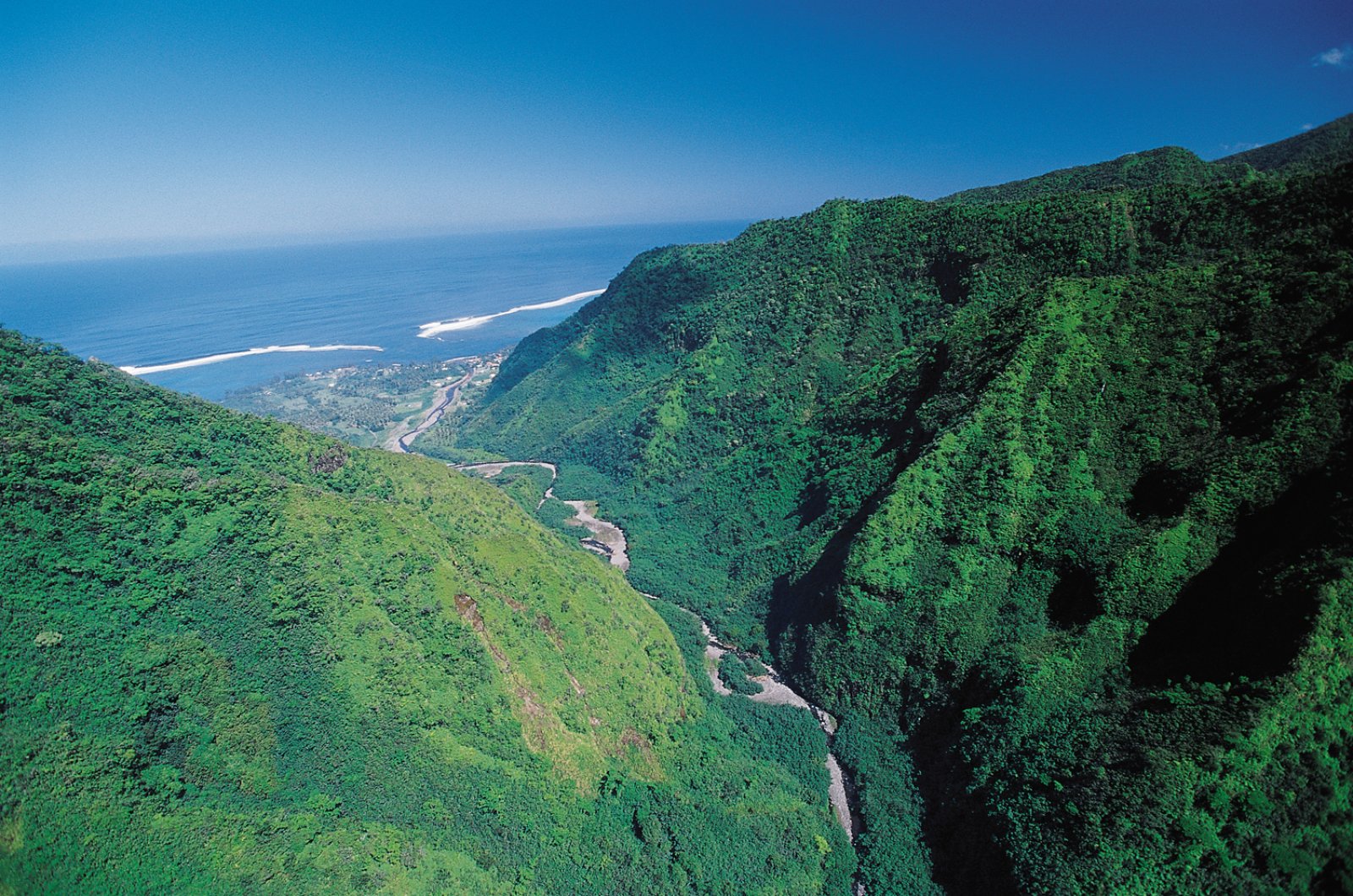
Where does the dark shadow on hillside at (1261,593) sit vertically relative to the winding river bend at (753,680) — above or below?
above

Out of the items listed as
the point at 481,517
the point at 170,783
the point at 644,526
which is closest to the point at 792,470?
the point at 644,526

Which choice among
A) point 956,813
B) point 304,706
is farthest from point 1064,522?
point 304,706

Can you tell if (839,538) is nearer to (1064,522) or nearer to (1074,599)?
(1064,522)

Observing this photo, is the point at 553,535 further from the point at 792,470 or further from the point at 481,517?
the point at 792,470

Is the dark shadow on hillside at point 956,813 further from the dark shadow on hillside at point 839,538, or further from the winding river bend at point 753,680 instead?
the dark shadow on hillside at point 839,538

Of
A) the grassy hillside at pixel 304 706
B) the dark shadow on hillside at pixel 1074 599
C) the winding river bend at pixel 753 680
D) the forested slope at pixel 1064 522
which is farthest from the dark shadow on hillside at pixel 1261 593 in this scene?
the grassy hillside at pixel 304 706

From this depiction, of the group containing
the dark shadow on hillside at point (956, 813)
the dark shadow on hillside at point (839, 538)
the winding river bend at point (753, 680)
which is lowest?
the winding river bend at point (753, 680)

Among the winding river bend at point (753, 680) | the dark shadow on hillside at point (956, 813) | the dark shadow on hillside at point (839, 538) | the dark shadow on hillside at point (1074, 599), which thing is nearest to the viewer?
the dark shadow on hillside at point (956, 813)
